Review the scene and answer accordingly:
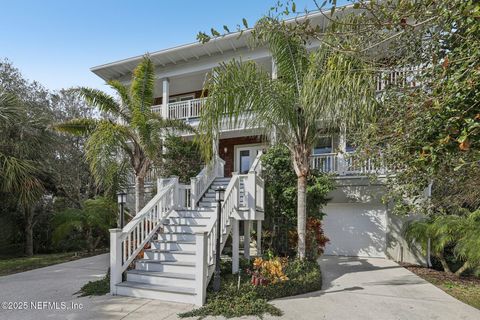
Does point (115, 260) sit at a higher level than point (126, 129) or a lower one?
lower

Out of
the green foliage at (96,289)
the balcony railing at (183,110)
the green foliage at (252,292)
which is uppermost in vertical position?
the balcony railing at (183,110)

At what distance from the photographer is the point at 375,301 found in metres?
6.39

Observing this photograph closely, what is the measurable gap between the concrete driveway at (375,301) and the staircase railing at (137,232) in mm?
3446

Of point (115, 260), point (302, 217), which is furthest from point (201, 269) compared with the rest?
point (302, 217)

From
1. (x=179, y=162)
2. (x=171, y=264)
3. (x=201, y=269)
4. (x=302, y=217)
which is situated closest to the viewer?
(x=201, y=269)

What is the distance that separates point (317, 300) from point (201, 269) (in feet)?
8.24

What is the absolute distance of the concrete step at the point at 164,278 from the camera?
6.38m

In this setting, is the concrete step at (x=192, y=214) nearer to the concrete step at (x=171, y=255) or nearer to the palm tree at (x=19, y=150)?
the concrete step at (x=171, y=255)

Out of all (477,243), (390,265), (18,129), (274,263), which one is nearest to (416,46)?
(274,263)

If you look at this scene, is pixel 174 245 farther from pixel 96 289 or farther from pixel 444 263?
pixel 444 263

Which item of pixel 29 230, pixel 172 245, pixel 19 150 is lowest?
pixel 29 230

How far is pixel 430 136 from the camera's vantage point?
3.23 m

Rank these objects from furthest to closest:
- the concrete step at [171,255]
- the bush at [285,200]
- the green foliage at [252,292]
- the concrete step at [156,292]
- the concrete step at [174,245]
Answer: the bush at [285,200], the concrete step at [174,245], the concrete step at [171,255], the concrete step at [156,292], the green foliage at [252,292]

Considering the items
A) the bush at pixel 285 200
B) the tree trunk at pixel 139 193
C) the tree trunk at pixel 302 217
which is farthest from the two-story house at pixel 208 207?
the tree trunk at pixel 302 217
